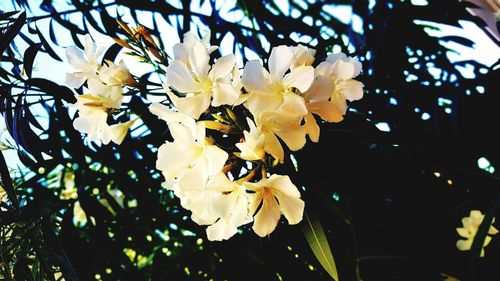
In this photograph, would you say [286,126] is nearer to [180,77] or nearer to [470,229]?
[180,77]

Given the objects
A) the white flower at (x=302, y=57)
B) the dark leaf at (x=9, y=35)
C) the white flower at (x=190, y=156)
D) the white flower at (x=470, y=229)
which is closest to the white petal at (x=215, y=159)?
the white flower at (x=190, y=156)

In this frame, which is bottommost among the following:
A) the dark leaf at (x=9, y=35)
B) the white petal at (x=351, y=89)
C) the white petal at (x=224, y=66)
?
the white petal at (x=351, y=89)

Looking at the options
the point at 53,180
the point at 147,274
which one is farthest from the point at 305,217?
the point at 53,180

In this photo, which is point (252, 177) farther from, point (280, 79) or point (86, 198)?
point (86, 198)

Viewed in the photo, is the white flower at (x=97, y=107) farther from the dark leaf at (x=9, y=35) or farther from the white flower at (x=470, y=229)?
the white flower at (x=470, y=229)

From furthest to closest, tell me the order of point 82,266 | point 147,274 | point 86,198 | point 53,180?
point 53,180
point 147,274
point 86,198
point 82,266

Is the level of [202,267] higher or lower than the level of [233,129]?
lower
